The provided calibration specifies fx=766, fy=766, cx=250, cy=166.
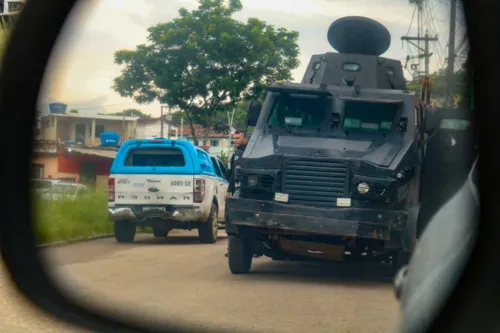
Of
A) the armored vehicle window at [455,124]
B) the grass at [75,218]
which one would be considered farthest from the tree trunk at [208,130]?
the armored vehicle window at [455,124]

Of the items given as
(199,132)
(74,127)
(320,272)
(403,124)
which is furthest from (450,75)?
(74,127)

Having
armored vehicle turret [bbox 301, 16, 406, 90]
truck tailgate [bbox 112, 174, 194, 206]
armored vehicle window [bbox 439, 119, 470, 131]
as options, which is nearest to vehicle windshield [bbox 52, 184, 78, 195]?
truck tailgate [bbox 112, 174, 194, 206]

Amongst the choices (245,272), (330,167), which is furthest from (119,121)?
(330,167)

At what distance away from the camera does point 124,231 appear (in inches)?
537

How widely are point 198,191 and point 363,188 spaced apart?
18.7 ft

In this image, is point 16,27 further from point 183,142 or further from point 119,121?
point 119,121

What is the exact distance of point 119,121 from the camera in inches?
779

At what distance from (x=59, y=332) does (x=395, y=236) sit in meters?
3.85

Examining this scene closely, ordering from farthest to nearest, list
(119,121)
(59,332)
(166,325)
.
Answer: (119,121), (166,325), (59,332)

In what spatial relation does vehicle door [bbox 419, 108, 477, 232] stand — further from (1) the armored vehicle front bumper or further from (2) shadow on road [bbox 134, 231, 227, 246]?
(2) shadow on road [bbox 134, 231, 227, 246]

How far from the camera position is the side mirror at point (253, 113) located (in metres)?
9.10

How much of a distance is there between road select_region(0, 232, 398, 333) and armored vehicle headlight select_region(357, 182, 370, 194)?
104cm

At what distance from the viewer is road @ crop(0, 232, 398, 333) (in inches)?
231

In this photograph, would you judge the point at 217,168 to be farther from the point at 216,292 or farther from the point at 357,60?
the point at 216,292
